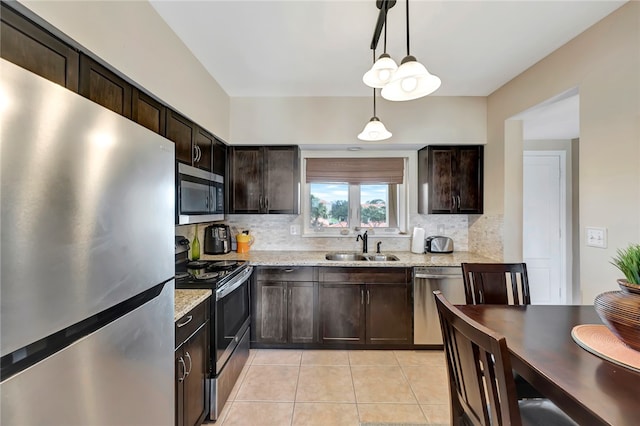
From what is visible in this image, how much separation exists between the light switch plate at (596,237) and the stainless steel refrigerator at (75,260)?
2.49 metres

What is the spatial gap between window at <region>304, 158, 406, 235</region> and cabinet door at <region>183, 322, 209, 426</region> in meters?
1.93

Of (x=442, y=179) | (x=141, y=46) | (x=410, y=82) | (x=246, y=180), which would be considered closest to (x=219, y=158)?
(x=246, y=180)

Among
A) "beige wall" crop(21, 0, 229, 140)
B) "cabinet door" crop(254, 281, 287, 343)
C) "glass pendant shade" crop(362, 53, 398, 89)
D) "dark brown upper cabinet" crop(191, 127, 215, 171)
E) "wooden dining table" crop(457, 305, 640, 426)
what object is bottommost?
"cabinet door" crop(254, 281, 287, 343)

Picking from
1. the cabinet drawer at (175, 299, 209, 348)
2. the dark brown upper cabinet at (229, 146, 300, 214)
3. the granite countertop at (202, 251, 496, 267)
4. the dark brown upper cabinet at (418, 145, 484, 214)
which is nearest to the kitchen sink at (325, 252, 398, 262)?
the granite countertop at (202, 251, 496, 267)

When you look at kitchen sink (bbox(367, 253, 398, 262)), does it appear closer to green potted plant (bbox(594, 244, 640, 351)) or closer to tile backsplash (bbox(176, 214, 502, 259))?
tile backsplash (bbox(176, 214, 502, 259))

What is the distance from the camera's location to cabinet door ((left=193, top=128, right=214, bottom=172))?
234cm

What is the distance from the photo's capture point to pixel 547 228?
3.64 metres

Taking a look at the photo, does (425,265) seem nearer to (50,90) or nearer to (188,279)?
(188,279)

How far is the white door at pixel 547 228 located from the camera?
3631mm

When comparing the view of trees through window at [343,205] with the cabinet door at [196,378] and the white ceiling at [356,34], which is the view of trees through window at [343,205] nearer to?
the white ceiling at [356,34]

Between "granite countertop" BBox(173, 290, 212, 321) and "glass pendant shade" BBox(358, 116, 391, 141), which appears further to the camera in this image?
"glass pendant shade" BBox(358, 116, 391, 141)

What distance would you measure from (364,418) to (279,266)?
1429mm

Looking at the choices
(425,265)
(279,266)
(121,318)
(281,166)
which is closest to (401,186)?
(425,265)

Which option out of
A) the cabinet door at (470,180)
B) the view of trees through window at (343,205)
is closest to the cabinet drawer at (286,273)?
the view of trees through window at (343,205)
